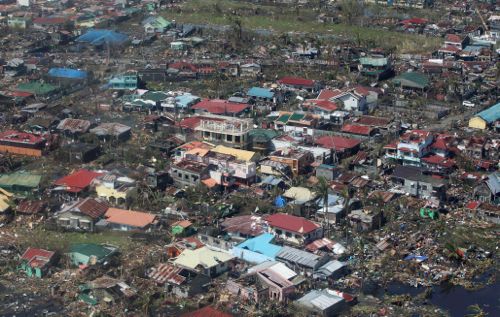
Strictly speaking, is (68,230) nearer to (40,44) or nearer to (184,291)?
(184,291)

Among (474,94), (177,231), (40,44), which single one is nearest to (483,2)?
(474,94)

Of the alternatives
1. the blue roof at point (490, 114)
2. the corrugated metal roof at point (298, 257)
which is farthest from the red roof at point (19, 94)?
the blue roof at point (490, 114)

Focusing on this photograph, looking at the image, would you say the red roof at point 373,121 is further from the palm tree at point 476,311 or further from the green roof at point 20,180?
the palm tree at point 476,311

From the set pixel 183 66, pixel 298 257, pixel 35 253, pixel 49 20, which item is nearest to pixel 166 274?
pixel 298 257

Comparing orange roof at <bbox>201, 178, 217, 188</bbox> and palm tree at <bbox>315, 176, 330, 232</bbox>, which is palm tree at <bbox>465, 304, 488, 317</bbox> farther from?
orange roof at <bbox>201, 178, 217, 188</bbox>

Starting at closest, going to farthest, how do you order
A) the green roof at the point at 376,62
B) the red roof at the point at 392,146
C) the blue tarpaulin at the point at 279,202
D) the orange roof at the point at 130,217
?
the orange roof at the point at 130,217
the blue tarpaulin at the point at 279,202
the red roof at the point at 392,146
the green roof at the point at 376,62

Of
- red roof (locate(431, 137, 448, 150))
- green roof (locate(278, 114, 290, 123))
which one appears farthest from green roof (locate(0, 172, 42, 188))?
red roof (locate(431, 137, 448, 150))

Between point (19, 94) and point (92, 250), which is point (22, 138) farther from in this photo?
point (92, 250)
